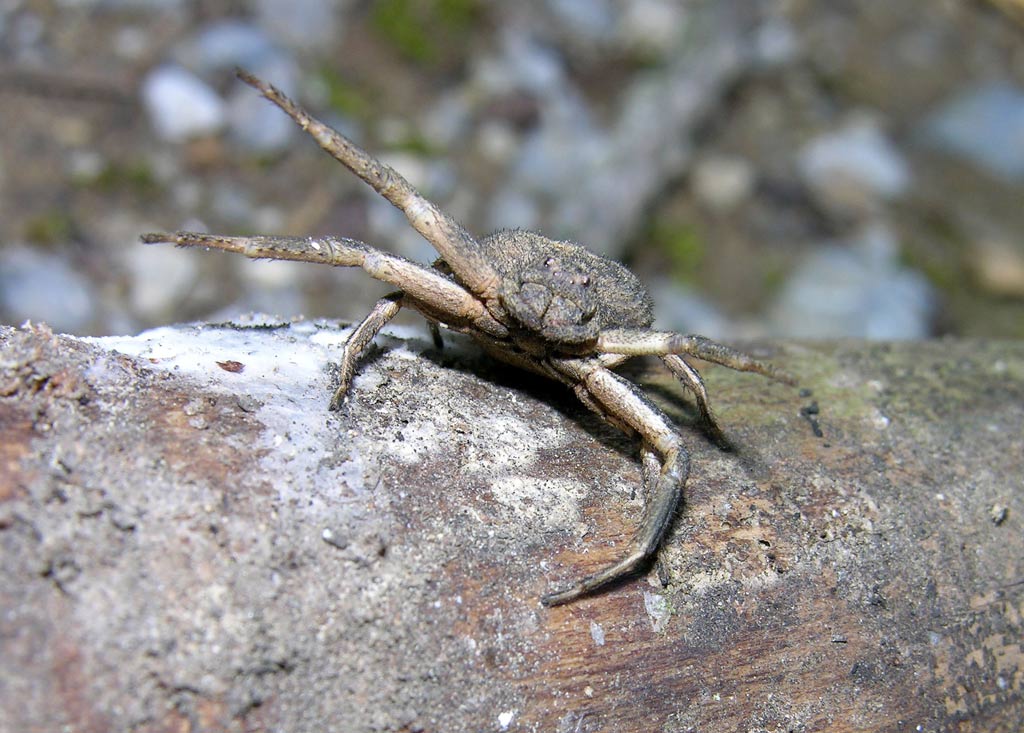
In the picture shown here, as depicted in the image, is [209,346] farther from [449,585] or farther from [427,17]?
[427,17]

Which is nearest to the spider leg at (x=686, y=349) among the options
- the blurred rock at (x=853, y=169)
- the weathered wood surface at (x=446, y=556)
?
the weathered wood surface at (x=446, y=556)

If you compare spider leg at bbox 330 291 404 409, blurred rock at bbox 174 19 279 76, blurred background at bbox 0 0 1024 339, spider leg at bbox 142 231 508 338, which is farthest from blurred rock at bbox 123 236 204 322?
spider leg at bbox 330 291 404 409

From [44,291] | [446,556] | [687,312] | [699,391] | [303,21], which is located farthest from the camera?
[303,21]

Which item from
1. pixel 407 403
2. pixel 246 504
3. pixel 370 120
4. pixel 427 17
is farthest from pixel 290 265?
→ pixel 246 504

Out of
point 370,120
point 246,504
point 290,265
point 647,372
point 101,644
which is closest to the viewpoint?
point 101,644

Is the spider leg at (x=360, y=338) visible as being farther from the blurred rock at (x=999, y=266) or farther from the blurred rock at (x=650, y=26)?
the blurred rock at (x=999, y=266)

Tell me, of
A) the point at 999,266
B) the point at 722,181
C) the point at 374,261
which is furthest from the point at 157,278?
the point at 999,266

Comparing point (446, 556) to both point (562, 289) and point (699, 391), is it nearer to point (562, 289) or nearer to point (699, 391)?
point (562, 289)

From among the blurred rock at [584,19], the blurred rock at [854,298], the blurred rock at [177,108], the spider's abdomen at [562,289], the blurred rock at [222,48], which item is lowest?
the blurred rock at [177,108]
